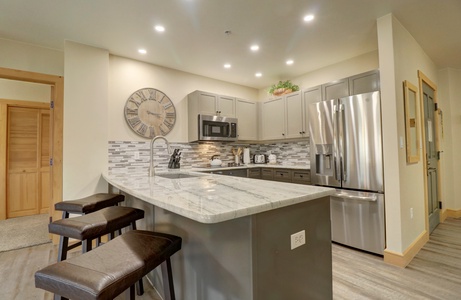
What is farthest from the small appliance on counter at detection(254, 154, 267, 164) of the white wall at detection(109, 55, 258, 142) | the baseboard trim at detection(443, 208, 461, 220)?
the baseboard trim at detection(443, 208, 461, 220)

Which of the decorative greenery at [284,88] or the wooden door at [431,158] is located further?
the decorative greenery at [284,88]

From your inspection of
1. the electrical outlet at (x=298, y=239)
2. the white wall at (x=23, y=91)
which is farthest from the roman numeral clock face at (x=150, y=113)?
the electrical outlet at (x=298, y=239)

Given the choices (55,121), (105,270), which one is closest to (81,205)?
(105,270)

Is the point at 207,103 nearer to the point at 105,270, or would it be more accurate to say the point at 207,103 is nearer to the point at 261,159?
the point at 261,159

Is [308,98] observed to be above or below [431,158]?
above

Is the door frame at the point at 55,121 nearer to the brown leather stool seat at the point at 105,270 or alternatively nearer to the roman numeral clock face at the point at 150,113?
the roman numeral clock face at the point at 150,113

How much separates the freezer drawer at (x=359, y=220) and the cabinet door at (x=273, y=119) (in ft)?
5.66

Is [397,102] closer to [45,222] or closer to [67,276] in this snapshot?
[67,276]

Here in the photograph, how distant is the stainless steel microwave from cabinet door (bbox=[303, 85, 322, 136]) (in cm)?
127

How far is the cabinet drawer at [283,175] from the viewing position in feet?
12.0

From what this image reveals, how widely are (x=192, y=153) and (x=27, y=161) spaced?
3.43 metres

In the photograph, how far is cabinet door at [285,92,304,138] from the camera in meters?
3.87

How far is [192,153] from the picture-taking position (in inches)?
164

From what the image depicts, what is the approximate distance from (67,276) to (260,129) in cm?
414
